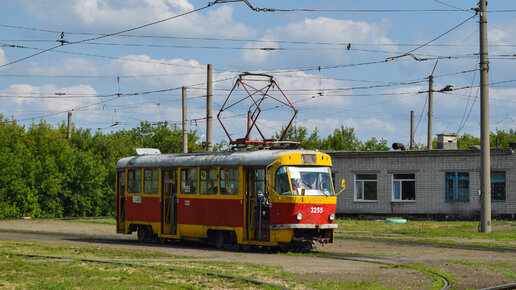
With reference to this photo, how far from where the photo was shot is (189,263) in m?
18.2

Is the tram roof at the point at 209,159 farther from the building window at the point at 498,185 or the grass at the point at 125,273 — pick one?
the building window at the point at 498,185

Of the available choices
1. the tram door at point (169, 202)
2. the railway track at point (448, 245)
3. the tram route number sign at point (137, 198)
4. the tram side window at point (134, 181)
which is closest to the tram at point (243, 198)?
the tram door at point (169, 202)

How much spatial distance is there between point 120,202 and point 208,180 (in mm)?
5818

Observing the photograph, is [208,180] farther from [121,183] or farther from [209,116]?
[209,116]

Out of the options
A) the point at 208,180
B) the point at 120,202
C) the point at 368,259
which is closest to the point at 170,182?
the point at 208,180

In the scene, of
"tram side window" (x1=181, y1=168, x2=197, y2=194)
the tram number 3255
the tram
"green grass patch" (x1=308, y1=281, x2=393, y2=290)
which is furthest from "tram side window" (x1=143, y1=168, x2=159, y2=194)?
"green grass patch" (x1=308, y1=281, x2=393, y2=290)

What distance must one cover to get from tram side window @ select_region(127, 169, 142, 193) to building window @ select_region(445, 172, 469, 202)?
23.1 meters

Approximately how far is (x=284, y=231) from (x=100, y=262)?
5576 mm

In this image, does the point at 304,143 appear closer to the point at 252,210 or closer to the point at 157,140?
the point at 157,140

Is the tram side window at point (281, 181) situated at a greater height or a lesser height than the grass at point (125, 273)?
greater

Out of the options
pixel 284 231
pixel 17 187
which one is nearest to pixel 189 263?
pixel 284 231

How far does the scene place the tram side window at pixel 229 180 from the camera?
→ 22859 millimetres

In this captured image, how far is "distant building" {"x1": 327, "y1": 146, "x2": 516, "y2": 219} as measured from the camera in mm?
43875

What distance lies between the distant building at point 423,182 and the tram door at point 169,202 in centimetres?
2334
